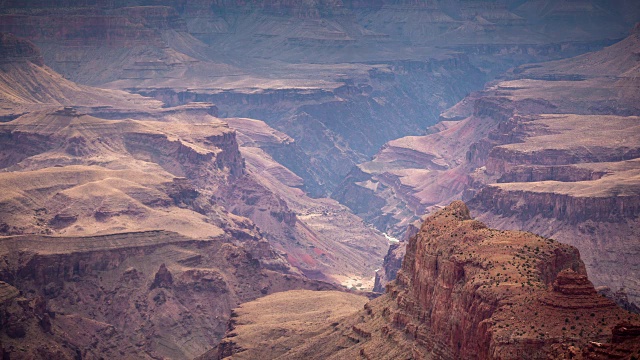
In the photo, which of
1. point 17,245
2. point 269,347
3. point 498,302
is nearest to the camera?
point 498,302

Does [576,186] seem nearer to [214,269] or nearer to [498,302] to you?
[214,269]

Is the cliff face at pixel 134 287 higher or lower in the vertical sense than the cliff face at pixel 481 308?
lower

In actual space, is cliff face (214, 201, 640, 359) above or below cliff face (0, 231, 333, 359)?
above

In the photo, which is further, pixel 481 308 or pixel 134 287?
pixel 134 287

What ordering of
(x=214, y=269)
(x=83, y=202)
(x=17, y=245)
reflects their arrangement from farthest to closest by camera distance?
(x=83, y=202) < (x=214, y=269) < (x=17, y=245)

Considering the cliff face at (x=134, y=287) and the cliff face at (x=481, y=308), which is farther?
the cliff face at (x=134, y=287)

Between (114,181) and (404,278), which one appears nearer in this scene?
(404,278)

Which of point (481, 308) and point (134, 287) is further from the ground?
point (481, 308)

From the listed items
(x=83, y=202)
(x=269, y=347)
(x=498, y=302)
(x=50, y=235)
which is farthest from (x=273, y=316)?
(x=498, y=302)
